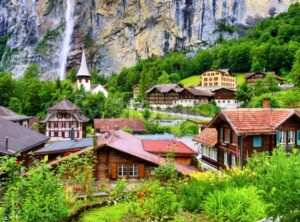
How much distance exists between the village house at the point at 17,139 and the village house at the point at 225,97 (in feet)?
167

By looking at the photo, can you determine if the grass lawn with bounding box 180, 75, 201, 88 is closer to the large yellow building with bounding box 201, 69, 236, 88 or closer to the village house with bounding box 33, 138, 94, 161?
the large yellow building with bounding box 201, 69, 236, 88

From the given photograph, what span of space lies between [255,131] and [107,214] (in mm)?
14141

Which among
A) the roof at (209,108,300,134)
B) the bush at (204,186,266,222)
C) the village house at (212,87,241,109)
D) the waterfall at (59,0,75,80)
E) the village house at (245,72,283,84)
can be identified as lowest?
the bush at (204,186,266,222)

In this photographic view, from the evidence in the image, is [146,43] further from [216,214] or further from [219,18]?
[216,214]

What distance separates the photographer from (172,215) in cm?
955

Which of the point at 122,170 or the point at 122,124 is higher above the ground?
the point at 122,124

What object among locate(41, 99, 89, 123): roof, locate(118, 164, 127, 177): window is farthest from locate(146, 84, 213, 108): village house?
locate(118, 164, 127, 177): window

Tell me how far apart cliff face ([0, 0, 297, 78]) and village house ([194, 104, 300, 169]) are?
101 m

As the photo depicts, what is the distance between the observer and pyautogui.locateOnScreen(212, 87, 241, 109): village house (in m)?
71.3

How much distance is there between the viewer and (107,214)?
11.4 metres

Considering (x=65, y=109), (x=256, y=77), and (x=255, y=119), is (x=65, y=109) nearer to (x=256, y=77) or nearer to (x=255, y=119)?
(x=255, y=119)

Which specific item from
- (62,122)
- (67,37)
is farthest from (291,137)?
(67,37)

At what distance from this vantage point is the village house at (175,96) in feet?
240

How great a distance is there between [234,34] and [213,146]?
10294 cm
